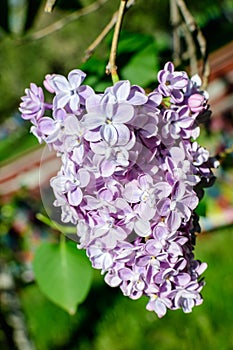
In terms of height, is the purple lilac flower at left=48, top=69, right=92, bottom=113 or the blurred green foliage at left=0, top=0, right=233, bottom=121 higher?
the purple lilac flower at left=48, top=69, right=92, bottom=113

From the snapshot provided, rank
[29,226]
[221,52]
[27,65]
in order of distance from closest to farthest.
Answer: [221,52]
[29,226]
[27,65]

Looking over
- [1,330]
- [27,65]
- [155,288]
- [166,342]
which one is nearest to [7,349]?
[1,330]

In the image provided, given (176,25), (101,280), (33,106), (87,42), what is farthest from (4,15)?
(87,42)

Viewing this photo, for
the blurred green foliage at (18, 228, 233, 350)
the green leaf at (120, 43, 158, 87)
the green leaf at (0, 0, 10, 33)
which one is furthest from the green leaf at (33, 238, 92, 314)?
the blurred green foliage at (18, 228, 233, 350)

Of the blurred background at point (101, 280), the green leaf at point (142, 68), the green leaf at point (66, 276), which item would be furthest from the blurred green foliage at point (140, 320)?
the green leaf at point (142, 68)

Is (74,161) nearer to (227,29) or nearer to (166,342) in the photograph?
(227,29)

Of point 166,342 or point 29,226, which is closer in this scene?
point 166,342

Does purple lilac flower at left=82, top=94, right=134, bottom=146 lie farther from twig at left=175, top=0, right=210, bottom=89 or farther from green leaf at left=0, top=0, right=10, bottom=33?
green leaf at left=0, top=0, right=10, bottom=33
